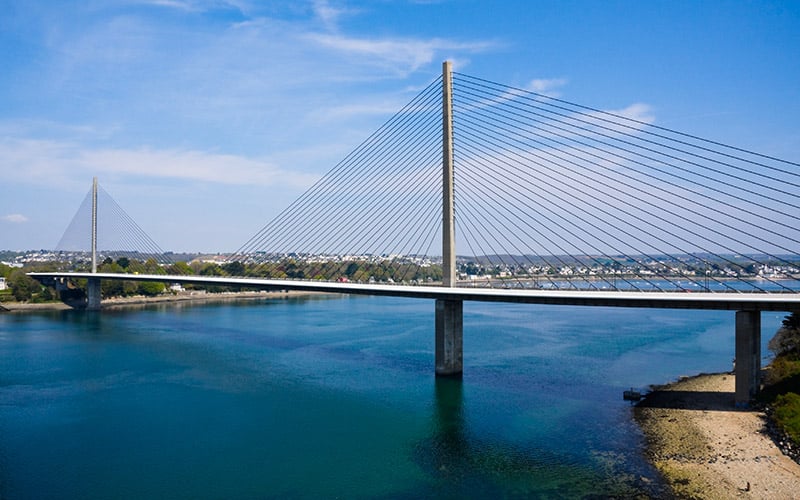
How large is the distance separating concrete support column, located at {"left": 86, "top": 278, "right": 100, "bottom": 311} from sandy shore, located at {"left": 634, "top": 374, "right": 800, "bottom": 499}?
119 ft

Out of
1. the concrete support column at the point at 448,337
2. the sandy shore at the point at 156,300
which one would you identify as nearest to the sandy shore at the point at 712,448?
the concrete support column at the point at 448,337

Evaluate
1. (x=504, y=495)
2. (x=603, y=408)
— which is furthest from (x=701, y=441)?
(x=504, y=495)

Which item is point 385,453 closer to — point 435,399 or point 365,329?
point 435,399

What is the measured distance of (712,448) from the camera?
1080cm

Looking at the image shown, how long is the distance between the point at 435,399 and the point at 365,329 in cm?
1478

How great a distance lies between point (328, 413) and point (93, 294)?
31.7 m

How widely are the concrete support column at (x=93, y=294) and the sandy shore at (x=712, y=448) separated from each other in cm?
3613

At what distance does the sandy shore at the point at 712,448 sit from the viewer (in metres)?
9.22

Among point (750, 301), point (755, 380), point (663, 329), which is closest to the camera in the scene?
point (750, 301)

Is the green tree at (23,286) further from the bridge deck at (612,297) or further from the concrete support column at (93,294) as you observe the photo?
the bridge deck at (612,297)

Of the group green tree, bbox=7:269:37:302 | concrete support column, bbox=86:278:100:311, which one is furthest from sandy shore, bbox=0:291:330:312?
concrete support column, bbox=86:278:100:311

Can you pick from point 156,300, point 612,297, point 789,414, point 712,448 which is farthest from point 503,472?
point 156,300

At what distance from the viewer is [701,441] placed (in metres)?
11.2

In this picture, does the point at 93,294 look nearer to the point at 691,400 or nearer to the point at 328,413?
the point at 328,413
